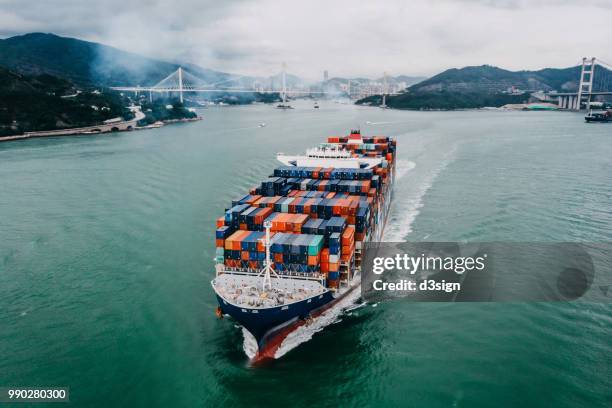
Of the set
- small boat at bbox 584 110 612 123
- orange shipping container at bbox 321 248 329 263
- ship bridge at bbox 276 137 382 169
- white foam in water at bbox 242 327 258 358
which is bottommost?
white foam in water at bbox 242 327 258 358

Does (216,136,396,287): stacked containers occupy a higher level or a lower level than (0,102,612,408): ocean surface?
higher

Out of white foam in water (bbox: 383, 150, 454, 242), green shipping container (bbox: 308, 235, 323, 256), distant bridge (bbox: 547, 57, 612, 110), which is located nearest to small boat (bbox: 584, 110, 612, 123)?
distant bridge (bbox: 547, 57, 612, 110)

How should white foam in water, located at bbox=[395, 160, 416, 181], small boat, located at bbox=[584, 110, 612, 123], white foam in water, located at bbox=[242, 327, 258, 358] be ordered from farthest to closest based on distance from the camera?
small boat, located at bbox=[584, 110, 612, 123], white foam in water, located at bbox=[395, 160, 416, 181], white foam in water, located at bbox=[242, 327, 258, 358]

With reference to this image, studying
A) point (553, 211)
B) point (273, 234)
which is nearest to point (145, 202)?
point (273, 234)

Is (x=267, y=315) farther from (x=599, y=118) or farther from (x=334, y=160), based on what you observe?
(x=599, y=118)

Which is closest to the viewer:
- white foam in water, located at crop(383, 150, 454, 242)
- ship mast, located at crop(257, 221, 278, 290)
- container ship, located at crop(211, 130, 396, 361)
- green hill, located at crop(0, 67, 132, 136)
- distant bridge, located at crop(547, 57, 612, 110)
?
container ship, located at crop(211, 130, 396, 361)

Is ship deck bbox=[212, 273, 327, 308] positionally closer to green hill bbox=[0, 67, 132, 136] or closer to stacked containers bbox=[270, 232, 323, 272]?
stacked containers bbox=[270, 232, 323, 272]

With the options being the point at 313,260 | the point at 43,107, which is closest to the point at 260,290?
the point at 313,260
